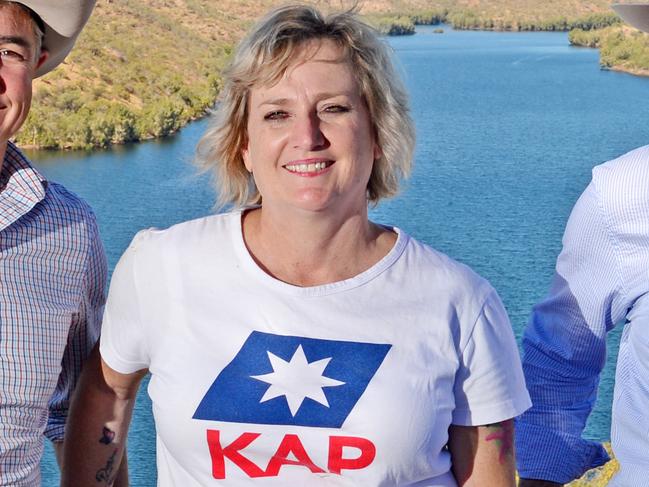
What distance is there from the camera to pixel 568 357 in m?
1.44

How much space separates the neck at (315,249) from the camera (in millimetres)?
1321

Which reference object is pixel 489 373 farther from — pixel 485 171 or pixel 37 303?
pixel 485 171

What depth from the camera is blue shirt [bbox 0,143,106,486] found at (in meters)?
1.39

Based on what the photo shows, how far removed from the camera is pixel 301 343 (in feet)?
4.15

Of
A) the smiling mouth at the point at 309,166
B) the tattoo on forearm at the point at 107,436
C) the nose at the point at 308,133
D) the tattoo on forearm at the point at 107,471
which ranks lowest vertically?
the tattoo on forearm at the point at 107,471

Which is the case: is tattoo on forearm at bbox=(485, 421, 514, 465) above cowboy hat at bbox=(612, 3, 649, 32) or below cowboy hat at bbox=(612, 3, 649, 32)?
below

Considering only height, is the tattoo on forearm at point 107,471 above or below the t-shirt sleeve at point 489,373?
below

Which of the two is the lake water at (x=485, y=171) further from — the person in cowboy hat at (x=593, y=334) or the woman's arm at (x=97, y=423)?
the person in cowboy hat at (x=593, y=334)

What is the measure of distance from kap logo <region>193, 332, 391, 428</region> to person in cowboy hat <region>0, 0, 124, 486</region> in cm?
29

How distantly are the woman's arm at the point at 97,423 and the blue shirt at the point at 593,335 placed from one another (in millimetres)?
582

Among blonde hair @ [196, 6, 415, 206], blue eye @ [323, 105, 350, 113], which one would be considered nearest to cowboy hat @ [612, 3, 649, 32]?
blonde hair @ [196, 6, 415, 206]

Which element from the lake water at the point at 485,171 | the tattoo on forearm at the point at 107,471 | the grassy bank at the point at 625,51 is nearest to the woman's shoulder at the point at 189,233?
the tattoo on forearm at the point at 107,471

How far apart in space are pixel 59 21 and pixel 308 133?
1.49ft

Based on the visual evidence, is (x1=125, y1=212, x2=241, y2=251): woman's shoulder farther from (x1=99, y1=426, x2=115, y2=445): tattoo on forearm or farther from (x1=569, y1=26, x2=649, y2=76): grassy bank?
(x1=569, y1=26, x2=649, y2=76): grassy bank
